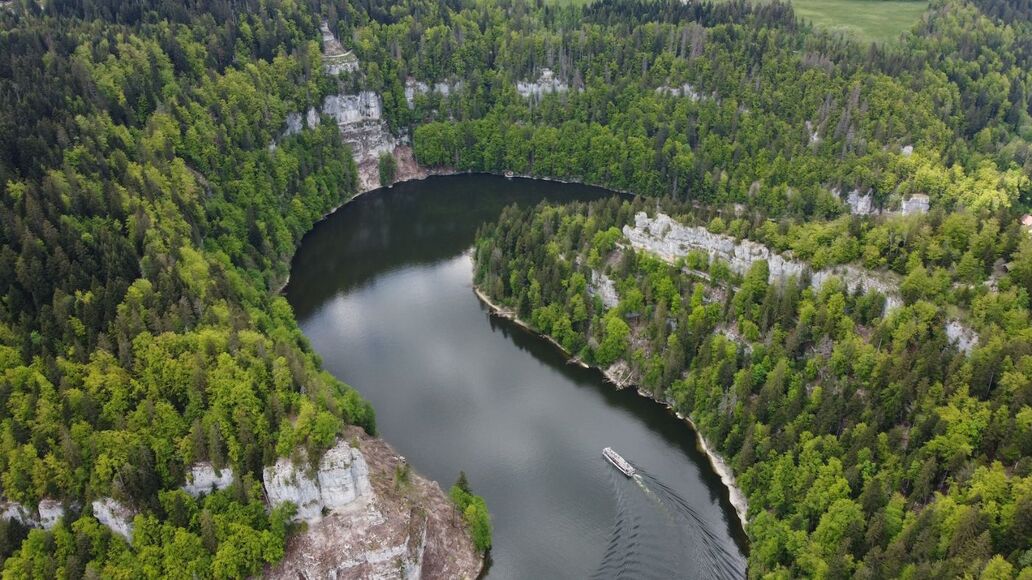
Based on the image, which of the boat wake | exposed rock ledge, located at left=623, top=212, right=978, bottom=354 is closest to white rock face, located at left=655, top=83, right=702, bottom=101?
exposed rock ledge, located at left=623, top=212, right=978, bottom=354

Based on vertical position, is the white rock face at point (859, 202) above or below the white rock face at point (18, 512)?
below

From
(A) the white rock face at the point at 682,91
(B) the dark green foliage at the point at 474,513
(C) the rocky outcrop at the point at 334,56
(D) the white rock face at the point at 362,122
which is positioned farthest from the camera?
(C) the rocky outcrop at the point at 334,56

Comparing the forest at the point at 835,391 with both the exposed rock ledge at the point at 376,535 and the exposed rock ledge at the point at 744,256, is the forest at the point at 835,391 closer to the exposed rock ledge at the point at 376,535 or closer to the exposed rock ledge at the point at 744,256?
the exposed rock ledge at the point at 744,256

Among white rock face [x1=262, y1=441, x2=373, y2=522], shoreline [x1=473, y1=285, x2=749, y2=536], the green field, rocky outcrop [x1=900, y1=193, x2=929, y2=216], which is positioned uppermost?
the green field

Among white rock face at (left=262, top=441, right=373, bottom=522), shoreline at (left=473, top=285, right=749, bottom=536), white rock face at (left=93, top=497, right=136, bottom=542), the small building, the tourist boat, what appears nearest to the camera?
white rock face at (left=93, top=497, right=136, bottom=542)

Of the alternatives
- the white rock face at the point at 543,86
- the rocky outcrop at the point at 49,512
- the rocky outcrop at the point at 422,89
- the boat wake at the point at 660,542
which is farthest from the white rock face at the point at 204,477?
the white rock face at the point at 543,86

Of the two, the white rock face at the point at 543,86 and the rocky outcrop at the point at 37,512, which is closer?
the rocky outcrop at the point at 37,512

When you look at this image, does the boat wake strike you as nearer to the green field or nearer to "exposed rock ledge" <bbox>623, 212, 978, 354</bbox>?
"exposed rock ledge" <bbox>623, 212, 978, 354</bbox>
